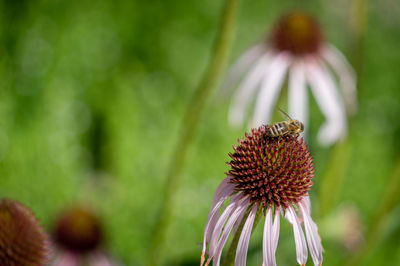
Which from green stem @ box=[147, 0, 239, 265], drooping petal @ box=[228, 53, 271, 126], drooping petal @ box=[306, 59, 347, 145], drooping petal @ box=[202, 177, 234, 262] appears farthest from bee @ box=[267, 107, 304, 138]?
drooping petal @ box=[228, 53, 271, 126]

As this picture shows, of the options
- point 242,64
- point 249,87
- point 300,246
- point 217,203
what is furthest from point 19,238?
point 242,64

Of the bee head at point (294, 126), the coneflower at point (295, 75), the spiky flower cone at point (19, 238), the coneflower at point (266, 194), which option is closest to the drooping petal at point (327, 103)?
the coneflower at point (295, 75)

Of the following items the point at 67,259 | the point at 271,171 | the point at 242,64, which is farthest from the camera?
the point at 242,64

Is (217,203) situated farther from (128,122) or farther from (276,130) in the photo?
(128,122)

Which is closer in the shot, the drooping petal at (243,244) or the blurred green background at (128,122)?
the drooping petal at (243,244)

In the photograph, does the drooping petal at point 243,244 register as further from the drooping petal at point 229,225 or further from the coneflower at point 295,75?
the coneflower at point 295,75

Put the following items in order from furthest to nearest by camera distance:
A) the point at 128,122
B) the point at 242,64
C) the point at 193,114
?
the point at 128,122, the point at 242,64, the point at 193,114
